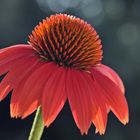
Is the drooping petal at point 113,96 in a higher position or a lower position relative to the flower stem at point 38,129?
lower

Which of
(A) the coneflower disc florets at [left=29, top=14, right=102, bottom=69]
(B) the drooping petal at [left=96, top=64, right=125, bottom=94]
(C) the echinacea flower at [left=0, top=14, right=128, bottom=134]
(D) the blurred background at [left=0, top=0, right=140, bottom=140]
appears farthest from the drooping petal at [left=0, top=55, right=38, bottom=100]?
(D) the blurred background at [left=0, top=0, right=140, bottom=140]

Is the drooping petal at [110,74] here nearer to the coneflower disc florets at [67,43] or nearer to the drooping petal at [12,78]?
the coneflower disc florets at [67,43]

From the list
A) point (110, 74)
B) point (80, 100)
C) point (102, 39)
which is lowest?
point (102, 39)

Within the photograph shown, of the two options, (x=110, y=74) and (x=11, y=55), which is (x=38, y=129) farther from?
(x=110, y=74)

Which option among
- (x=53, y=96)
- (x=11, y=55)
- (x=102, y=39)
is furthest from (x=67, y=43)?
(x=102, y=39)

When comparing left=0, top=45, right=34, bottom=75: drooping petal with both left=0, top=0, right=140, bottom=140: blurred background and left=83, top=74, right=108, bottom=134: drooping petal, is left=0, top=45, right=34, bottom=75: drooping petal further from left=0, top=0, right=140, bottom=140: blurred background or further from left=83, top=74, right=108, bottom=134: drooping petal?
left=0, top=0, right=140, bottom=140: blurred background

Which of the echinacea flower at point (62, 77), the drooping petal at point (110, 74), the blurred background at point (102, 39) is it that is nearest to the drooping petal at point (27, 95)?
the echinacea flower at point (62, 77)

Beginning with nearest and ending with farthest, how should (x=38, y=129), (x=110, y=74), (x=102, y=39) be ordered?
(x=38, y=129) → (x=110, y=74) → (x=102, y=39)

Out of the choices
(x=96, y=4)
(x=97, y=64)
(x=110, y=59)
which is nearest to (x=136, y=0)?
(x=96, y=4)
